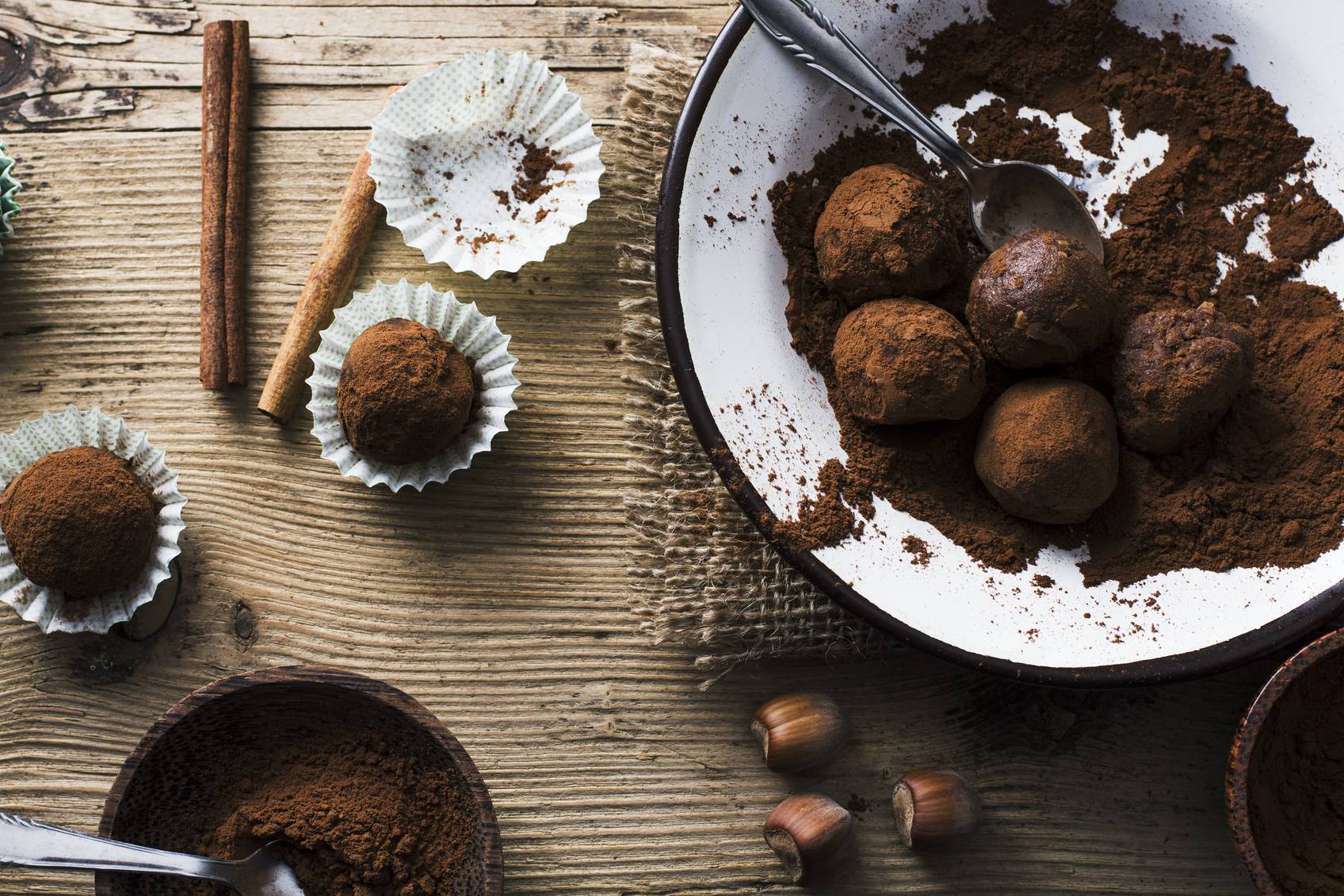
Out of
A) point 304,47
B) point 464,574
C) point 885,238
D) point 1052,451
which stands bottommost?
point 464,574

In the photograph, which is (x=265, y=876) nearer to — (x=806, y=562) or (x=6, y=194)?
(x=806, y=562)

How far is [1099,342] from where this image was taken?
186 cm

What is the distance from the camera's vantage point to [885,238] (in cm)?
178

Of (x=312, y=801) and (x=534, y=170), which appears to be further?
(x=534, y=170)

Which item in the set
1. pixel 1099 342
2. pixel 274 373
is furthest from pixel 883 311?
pixel 274 373

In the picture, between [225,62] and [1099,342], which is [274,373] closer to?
[225,62]

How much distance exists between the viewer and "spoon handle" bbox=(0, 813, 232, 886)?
167 centimetres

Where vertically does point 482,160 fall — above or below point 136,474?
above

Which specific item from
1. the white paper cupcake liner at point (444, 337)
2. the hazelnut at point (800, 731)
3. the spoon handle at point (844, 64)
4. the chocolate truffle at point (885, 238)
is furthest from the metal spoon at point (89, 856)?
the spoon handle at point (844, 64)

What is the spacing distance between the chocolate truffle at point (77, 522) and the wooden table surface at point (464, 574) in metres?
0.19

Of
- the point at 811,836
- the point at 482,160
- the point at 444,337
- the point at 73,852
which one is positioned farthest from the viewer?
the point at 482,160

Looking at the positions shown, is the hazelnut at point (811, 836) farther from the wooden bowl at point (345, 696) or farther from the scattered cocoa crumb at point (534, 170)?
the scattered cocoa crumb at point (534, 170)

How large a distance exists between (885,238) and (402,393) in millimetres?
922

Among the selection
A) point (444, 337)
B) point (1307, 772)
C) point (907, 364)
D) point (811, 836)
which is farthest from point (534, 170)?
point (1307, 772)
